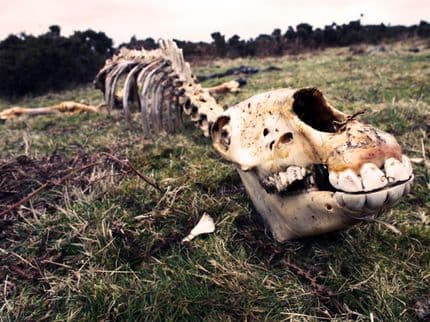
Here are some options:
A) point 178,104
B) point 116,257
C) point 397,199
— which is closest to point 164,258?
point 116,257

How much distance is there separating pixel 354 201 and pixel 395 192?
0.53 ft

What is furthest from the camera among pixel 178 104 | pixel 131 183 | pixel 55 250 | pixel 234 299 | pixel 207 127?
pixel 178 104

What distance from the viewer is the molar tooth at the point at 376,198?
60.8 inches

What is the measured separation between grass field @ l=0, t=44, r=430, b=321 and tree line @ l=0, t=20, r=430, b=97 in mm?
5579

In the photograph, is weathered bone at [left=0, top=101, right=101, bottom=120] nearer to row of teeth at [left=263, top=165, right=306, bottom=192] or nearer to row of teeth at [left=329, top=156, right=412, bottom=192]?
row of teeth at [left=263, top=165, right=306, bottom=192]

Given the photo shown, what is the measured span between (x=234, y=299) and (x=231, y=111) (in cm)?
118

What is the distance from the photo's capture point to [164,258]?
2.23 m

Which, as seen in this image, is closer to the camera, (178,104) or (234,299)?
(234,299)

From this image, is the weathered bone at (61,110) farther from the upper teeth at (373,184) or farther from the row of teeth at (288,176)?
the upper teeth at (373,184)

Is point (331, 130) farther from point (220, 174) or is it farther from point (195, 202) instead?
point (220, 174)

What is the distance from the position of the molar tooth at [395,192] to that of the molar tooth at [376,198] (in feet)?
0.08

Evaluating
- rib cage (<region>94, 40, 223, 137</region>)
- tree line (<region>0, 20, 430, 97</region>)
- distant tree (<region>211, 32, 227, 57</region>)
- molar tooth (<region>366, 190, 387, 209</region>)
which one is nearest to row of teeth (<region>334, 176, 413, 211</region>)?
molar tooth (<region>366, 190, 387, 209</region>)

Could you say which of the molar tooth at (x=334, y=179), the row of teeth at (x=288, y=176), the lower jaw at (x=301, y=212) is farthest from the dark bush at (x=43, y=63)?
the molar tooth at (x=334, y=179)

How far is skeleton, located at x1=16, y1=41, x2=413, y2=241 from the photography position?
5.24 ft
